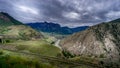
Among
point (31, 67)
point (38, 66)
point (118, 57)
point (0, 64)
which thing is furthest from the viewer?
point (118, 57)

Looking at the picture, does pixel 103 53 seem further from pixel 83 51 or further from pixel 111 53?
pixel 83 51

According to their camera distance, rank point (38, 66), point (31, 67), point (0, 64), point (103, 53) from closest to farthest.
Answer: point (0, 64), point (31, 67), point (38, 66), point (103, 53)

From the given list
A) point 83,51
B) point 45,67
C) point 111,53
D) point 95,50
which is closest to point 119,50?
point 111,53

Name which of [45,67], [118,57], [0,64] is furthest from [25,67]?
[118,57]

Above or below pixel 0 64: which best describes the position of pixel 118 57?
below

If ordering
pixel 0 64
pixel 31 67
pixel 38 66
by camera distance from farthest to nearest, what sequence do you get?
pixel 38 66 < pixel 31 67 < pixel 0 64

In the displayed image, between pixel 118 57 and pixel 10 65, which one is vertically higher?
pixel 10 65

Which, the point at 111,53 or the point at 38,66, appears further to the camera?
the point at 111,53

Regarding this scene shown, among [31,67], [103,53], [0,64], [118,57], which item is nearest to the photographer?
[0,64]

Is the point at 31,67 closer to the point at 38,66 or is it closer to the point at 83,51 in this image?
the point at 38,66
